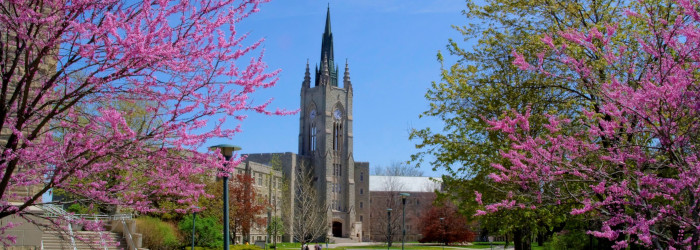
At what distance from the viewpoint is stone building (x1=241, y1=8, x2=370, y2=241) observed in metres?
82.8

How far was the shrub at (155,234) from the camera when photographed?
26812mm

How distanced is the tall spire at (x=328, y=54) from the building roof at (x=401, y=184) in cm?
2326

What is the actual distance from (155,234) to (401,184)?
8042 cm

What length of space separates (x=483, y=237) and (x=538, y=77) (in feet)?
278

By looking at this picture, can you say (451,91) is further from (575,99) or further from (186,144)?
(186,144)

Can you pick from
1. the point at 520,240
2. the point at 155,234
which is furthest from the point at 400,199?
the point at 520,240

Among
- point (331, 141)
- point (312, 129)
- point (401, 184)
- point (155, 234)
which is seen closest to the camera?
point (155, 234)

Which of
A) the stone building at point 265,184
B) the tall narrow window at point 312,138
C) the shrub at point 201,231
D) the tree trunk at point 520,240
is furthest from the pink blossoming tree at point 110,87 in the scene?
the tall narrow window at point 312,138

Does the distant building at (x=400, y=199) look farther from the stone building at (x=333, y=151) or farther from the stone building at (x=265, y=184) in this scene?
the stone building at (x=265, y=184)

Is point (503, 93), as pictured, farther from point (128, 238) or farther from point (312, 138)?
point (312, 138)

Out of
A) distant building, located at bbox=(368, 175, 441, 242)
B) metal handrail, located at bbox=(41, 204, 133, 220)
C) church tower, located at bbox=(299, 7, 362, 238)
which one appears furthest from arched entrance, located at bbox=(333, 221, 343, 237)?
metal handrail, located at bbox=(41, 204, 133, 220)

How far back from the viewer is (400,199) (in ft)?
309

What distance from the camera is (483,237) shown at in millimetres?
96500

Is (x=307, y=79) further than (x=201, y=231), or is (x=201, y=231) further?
(x=307, y=79)
